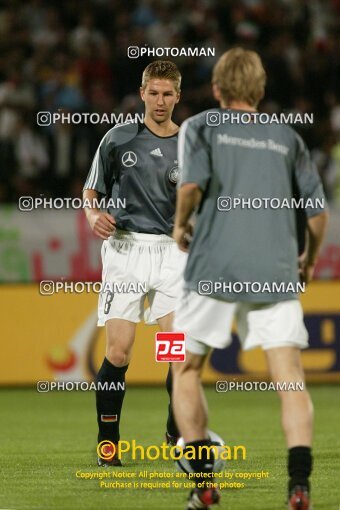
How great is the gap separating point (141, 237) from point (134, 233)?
5 cm

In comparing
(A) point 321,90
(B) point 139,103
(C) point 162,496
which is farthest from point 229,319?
(A) point 321,90

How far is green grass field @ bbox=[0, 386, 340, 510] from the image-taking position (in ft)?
19.0

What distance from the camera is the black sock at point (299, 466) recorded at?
5.01m

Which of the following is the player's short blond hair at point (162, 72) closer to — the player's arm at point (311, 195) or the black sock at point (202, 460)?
the player's arm at point (311, 195)

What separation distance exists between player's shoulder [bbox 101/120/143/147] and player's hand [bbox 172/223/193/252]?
5.91ft

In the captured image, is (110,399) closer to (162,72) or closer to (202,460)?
(202,460)

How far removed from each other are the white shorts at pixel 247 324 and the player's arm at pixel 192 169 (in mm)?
382

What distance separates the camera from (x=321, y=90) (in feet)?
47.4

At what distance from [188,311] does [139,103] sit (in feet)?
27.0

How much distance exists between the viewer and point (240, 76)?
5.16 m

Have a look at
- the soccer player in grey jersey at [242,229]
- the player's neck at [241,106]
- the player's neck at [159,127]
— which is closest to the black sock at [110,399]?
the player's neck at [159,127]

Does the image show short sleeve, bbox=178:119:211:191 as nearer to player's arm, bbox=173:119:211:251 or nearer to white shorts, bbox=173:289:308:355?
player's arm, bbox=173:119:211:251

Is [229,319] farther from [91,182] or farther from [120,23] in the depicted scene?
[120,23]

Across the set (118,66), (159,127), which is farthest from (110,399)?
(118,66)
